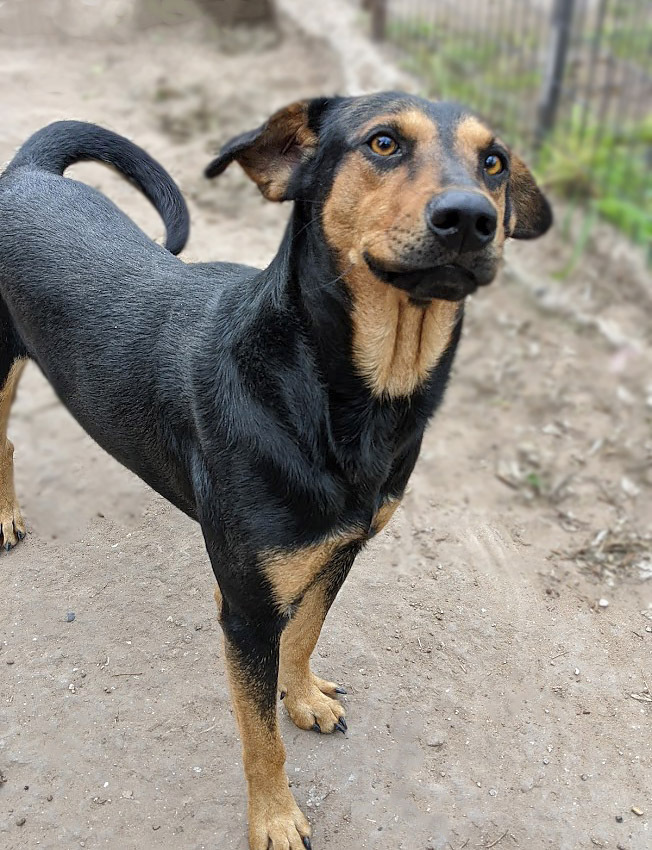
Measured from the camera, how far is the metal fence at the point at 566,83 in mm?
6418

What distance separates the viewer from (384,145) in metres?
2.25

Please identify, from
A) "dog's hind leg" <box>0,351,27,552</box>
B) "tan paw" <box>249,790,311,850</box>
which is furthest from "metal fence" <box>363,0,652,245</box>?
"tan paw" <box>249,790,311,850</box>

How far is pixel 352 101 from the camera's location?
95.6 inches

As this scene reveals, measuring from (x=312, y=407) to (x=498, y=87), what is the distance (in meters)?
6.72

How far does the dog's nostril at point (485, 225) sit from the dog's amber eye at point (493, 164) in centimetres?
40

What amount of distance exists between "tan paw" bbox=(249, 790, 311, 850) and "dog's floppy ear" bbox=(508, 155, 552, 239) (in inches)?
85.0

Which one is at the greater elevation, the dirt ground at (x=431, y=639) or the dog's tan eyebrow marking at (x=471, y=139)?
the dog's tan eyebrow marking at (x=471, y=139)

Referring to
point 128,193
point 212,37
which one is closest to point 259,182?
point 128,193

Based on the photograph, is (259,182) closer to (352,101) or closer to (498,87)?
(352,101)

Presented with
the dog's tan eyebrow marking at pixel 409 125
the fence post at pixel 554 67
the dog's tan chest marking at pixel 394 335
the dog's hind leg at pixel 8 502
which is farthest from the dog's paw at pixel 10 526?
the fence post at pixel 554 67

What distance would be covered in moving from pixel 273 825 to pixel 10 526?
6.78 feet

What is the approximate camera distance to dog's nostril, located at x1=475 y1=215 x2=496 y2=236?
6.52 ft

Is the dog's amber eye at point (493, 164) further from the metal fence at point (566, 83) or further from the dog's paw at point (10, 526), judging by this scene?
the metal fence at point (566, 83)

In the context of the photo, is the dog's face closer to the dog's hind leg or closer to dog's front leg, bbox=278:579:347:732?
dog's front leg, bbox=278:579:347:732
